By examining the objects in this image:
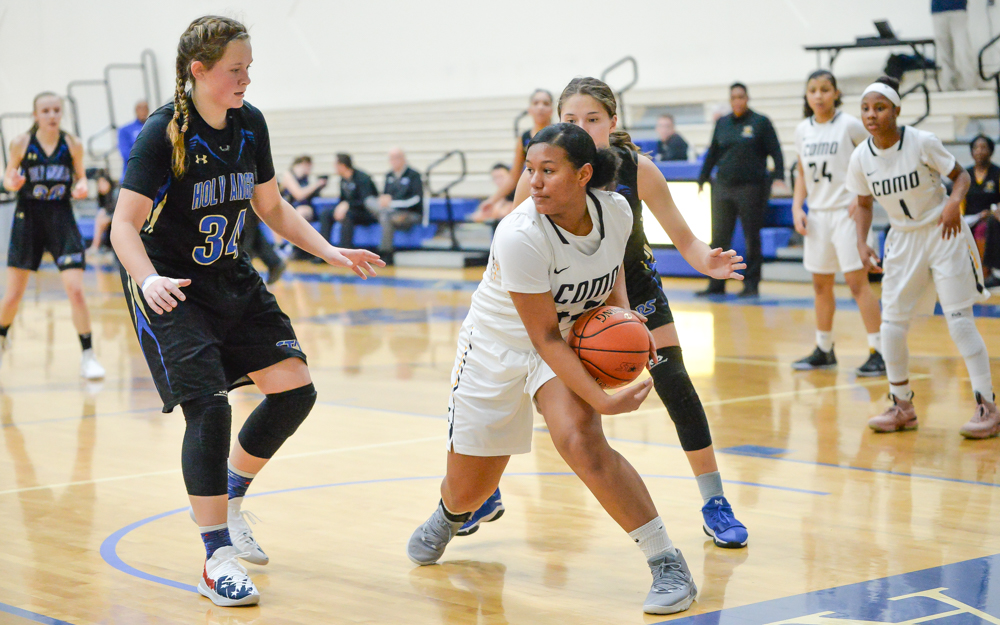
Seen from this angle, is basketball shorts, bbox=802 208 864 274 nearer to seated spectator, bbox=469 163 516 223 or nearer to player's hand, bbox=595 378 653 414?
player's hand, bbox=595 378 653 414

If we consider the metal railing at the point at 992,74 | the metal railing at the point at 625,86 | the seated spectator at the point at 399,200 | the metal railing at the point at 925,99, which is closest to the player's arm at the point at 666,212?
the metal railing at the point at 925,99

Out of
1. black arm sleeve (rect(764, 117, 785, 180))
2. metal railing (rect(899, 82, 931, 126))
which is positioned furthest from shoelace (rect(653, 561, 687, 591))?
metal railing (rect(899, 82, 931, 126))

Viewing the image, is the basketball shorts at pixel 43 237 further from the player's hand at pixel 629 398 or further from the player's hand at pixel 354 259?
the player's hand at pixel 629 398

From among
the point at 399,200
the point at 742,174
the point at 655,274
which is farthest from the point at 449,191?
the point at 655,274

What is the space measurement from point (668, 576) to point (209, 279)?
1.67 meters

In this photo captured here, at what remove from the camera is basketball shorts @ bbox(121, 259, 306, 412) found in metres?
3.54

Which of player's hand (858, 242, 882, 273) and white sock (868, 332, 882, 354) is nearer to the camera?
player's hand (858, 242, 882, 273)

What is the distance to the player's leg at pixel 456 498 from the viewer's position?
3.63 meters

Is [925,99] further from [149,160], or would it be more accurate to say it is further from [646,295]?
[149,160]

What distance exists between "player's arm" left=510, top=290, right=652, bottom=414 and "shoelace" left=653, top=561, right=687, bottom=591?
491mm

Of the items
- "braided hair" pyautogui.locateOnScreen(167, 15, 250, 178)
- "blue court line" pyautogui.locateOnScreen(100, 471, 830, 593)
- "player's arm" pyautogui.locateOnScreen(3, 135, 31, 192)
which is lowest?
"blue court line" pyautogui.locateOnScreen(100, 471, 830, 593)

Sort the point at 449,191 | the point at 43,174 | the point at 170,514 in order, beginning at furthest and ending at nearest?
the point at 449,191 → the point at 43,174 → the point at 170,514

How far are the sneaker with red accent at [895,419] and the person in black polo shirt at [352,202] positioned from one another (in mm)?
11119

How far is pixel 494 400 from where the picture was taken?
3539mm
